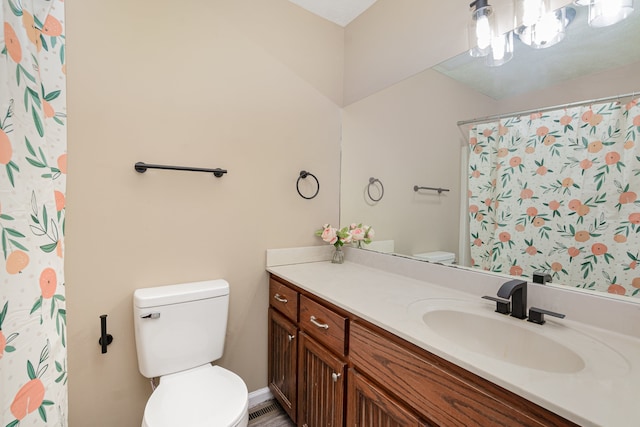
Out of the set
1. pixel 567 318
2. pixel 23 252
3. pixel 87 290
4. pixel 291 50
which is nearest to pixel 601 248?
pixel 567 318

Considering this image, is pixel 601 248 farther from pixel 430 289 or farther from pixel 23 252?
pixel 23 252

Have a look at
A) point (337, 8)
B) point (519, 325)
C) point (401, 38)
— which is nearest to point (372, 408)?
point (519, 325)

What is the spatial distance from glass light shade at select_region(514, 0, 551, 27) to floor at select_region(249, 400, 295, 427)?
7.54 ft

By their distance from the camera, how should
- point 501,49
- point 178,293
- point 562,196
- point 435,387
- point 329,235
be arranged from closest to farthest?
point 435,387
point 562,196
point 501,49
point 178,293
point 329,235

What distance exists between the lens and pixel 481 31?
1.28m

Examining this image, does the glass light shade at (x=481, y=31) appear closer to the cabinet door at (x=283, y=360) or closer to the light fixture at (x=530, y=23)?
the light fixture at (x=530, y=23)

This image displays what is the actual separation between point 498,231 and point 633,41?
79cm

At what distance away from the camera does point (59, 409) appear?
64cm

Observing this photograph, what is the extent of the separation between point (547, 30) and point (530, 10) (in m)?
0.12

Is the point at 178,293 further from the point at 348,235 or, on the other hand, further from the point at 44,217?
the point at 348,235

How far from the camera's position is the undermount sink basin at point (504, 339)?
2.76 ft

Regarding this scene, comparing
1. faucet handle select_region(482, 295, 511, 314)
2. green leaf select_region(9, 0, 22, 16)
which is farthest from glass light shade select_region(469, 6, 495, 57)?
green leaf select_region(9, 0, 22, 16)

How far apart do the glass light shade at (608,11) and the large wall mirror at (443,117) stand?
0.02 metres

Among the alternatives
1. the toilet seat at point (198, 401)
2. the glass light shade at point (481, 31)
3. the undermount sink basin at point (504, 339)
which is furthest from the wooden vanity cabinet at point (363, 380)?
the glass light shade at point (481, 31)
